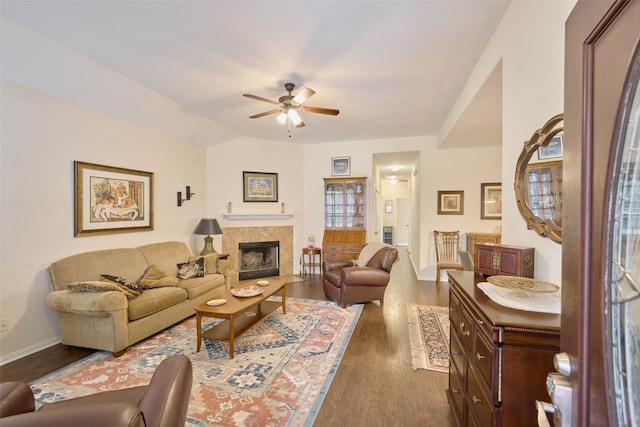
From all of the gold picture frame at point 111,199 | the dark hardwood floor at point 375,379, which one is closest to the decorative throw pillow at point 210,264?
the gold picture frame at point 111,199

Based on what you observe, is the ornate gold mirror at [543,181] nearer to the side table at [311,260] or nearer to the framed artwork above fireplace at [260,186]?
the side table at [311,260]

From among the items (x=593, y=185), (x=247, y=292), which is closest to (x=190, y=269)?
(x=247, y=292)

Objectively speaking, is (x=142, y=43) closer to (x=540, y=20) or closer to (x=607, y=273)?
(x=540, y=20)

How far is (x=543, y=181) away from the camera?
4.65ft

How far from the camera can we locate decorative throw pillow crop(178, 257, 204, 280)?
143 inches

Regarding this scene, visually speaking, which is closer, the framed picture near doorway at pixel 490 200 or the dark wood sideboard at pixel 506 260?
the dark wood sideboard at pixel 506 260

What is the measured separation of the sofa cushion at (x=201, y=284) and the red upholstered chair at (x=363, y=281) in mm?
1575

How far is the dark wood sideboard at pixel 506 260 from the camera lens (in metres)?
1.45

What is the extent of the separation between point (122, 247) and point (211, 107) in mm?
2212

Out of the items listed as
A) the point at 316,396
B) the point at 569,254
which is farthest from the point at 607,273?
the point at 316,396

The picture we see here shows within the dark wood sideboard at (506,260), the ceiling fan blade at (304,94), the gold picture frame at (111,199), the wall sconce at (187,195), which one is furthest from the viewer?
the wall sconce at (187,195)

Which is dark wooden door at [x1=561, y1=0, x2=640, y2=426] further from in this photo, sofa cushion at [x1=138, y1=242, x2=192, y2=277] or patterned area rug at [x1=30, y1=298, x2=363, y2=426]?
sofa cushion at [x1=138, y1=242, x2=192, y2=277]

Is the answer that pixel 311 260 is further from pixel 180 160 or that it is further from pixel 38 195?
pixel 38 195

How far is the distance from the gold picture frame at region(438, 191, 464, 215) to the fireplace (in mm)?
3365
